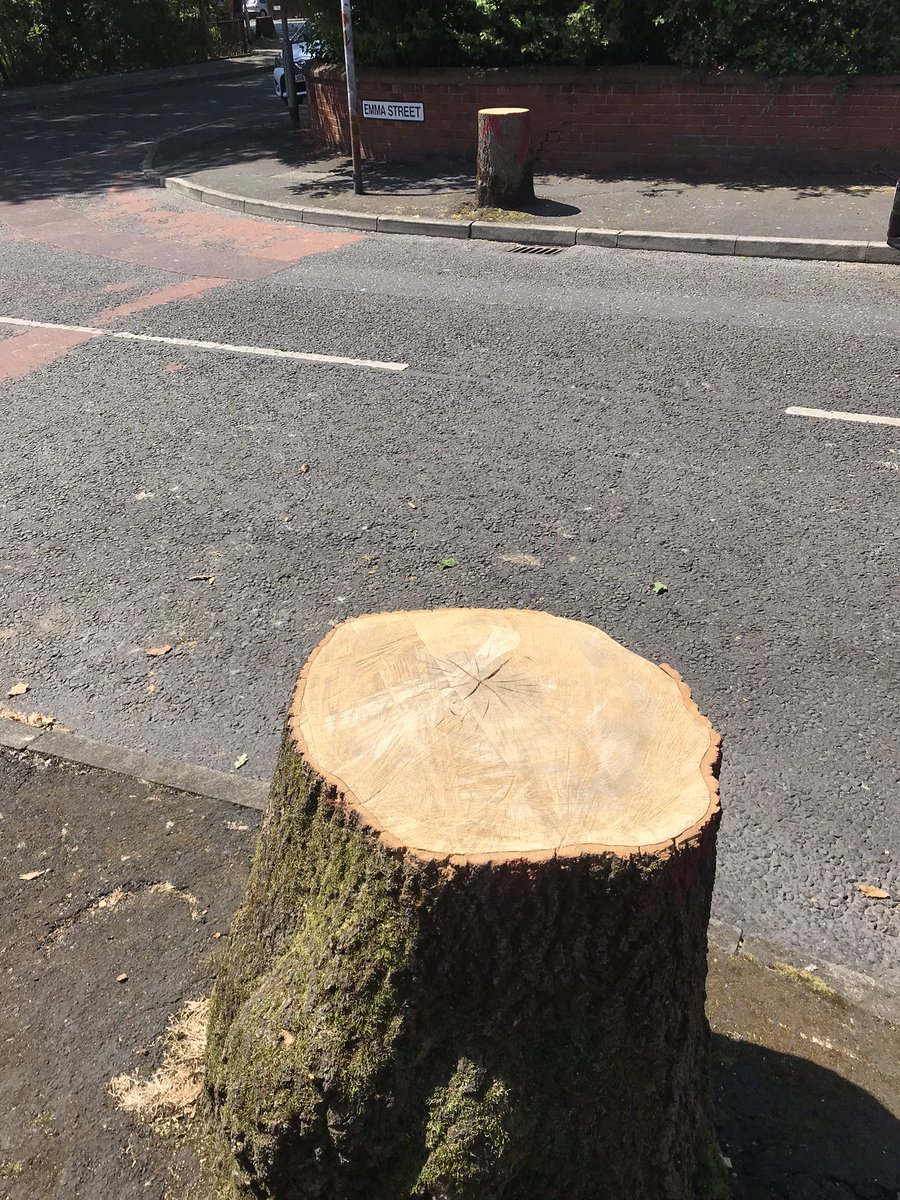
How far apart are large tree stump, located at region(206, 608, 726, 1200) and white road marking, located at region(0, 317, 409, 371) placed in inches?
220

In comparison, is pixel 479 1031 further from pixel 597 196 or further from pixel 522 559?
pixel 597 196

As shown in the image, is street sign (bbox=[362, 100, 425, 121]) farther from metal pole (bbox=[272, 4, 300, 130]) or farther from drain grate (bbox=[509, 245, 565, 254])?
drain grate (bbox=[509, 245, 565, 254])

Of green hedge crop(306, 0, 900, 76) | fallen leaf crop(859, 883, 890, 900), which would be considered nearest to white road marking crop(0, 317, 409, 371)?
fallen leaf crop(859, 883, 890, 900)

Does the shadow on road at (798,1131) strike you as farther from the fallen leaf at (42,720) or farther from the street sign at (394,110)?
the street sign at (394,110)

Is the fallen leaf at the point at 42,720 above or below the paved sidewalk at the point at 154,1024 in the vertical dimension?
below

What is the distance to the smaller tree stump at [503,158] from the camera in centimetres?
1149

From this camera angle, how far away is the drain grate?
10.6 m

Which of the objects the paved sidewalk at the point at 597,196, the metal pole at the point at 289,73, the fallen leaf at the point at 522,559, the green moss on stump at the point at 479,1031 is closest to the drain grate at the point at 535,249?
the paved sidewalk at the point at 597,196

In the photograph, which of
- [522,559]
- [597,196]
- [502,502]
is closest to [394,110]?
[597,196]

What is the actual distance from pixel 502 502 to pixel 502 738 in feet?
11.5

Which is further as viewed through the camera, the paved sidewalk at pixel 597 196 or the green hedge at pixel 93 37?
the green hedge at pixel 93 37

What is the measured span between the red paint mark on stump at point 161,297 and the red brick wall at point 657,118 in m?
6.13

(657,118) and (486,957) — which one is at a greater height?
(486,957)

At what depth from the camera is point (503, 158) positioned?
11531 millimetres
